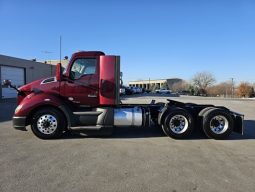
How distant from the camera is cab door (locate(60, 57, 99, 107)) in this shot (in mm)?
9055

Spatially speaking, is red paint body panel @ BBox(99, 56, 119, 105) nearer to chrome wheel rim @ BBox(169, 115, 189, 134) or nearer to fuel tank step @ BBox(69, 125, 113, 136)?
fuel tank step @ BBox(69, 125, 113, 136)

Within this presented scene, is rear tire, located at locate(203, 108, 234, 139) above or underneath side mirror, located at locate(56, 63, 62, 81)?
underneath

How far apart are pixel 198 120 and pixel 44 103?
16.2 feet

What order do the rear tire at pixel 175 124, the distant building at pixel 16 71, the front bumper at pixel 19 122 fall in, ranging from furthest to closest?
the distant building at pixel 16 71 < the rear tire at pixel 175 124 < the front bumper at pixel 19 122

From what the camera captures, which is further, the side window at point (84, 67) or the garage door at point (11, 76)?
the garage door at point (11, 76)

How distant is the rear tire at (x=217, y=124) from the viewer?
894 cm

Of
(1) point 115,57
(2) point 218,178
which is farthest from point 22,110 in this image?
(2) point 218,178

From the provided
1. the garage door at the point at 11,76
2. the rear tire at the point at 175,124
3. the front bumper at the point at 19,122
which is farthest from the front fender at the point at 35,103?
the garage door at the point at 11,76

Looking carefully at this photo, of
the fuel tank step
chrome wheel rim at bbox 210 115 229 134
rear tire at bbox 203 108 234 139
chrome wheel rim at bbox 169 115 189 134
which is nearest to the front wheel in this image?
the fuel tank step

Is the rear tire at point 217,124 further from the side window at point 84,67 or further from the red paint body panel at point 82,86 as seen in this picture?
the side window at point 84,67

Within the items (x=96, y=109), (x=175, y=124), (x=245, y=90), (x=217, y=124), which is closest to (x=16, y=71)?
(x=96, y=109)

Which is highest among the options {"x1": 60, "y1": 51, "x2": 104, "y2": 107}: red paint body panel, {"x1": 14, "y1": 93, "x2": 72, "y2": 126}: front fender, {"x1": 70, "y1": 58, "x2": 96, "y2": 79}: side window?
{"x1": 70, "y1": 58, "x2": 96, "y2": 79}: side window

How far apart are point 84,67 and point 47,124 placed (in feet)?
6.99

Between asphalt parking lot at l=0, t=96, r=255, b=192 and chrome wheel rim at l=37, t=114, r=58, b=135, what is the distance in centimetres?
35
